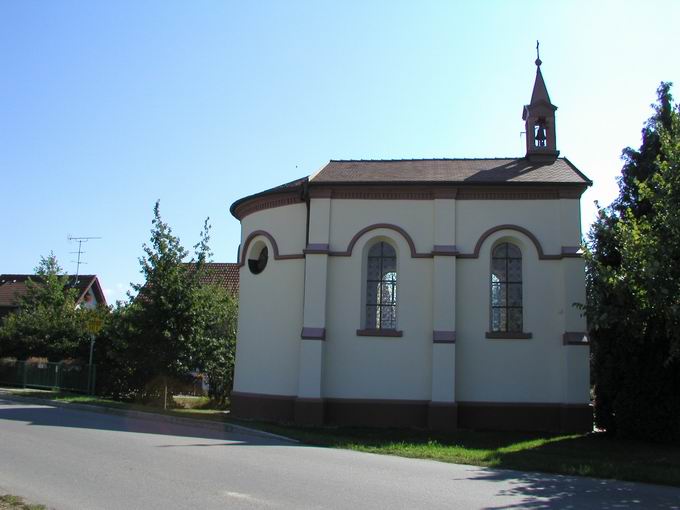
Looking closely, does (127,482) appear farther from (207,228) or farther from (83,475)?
(207,228)

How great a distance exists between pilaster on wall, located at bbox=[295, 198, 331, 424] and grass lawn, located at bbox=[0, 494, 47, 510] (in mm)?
10012

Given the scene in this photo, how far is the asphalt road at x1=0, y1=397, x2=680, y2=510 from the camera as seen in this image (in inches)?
293

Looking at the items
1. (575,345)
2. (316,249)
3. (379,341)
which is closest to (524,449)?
(575,345)

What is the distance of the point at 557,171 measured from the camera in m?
18.3

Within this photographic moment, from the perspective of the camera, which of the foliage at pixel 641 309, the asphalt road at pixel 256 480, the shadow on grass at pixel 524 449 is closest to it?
the asphalt road at pixel 256 480

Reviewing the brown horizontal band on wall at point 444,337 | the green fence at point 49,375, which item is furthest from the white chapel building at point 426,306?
the green fence at point 49,375

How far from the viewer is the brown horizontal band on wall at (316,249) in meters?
17.2

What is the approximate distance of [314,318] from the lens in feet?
55.5

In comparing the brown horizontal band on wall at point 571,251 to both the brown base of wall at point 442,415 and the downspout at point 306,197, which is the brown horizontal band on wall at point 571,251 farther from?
the downspout at point 306,197

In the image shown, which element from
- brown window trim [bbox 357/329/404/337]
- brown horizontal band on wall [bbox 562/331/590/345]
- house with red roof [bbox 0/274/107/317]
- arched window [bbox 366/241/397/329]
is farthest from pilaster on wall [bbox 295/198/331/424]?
house with red roof [bbox 0/274/107/317]

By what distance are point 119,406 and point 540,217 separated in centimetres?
1377

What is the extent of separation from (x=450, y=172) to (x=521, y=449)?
8.52 m

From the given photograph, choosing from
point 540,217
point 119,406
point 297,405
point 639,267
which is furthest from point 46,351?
point 639,267

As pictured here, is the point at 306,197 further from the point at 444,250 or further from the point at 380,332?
the point at 380,332
